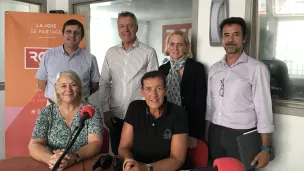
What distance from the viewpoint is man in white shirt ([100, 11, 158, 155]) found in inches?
102

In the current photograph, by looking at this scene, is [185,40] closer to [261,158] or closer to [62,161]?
[261,158]

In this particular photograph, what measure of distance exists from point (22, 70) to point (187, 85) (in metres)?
2.09

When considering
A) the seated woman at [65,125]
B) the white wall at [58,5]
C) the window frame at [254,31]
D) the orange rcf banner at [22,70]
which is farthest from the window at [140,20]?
the seated woman at [65,125]

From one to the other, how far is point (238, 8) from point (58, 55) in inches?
66.8

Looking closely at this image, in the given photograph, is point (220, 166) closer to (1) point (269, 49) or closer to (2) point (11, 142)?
(1) point (269, 49)

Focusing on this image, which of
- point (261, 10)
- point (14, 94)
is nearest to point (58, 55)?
point (14, 94)

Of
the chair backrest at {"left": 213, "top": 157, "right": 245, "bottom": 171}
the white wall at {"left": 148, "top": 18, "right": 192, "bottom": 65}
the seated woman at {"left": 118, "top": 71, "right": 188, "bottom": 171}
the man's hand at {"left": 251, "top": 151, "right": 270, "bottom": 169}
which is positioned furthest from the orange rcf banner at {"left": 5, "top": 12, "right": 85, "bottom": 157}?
the chair backrest at {"left": 213, "top": 157, "right": 245, "bottom": 171}

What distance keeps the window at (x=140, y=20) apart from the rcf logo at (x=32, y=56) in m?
0.77

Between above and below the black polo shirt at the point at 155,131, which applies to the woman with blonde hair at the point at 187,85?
above

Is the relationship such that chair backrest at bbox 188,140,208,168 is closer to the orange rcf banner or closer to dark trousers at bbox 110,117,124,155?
dark trousers at bbox 110,117,124,155

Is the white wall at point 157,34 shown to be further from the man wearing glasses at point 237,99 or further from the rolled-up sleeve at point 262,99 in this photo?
the rolled-up sleeve at point 262,99

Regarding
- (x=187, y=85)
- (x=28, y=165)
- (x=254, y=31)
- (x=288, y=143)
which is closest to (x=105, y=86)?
(x=187, y=85)

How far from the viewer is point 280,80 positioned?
2.24 m

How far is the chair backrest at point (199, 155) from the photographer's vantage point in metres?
1.99
